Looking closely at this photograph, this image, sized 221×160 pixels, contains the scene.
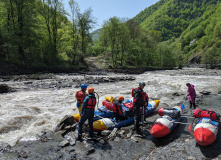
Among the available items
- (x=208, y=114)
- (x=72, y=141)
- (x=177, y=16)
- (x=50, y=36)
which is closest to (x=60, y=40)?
(x=50, y=36)

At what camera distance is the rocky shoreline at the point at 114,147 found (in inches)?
159

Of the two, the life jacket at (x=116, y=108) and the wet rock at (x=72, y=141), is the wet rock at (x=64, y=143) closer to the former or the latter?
the wet rock at (x=72, y=141)

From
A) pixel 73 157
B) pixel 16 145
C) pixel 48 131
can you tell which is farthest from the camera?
pixel 48 131

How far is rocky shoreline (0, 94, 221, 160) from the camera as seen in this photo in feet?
13.2

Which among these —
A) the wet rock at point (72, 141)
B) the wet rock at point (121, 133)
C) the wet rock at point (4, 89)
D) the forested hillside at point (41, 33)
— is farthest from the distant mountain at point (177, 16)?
the wet rock at point (72, 141)

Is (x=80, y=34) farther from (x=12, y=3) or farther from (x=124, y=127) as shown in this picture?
(x=124, y=127)

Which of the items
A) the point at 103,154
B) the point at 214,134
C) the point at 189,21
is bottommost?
the point at 103,154

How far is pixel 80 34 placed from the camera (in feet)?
105

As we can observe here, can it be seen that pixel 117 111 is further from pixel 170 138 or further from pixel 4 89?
pixel 4 89

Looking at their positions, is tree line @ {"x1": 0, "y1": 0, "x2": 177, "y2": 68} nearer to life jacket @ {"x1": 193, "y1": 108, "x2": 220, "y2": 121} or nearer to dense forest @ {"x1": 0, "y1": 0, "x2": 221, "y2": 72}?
dense forest @ {"x1": 0, "y1": 0, "x2": 221, "y2": 72}

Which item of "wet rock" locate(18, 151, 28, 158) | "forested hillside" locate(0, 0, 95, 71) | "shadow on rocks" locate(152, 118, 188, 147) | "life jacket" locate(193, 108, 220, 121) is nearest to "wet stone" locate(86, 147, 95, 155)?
"wet rock" locate(18, 151, 28, 158)

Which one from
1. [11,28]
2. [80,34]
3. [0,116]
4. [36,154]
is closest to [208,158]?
[36,154]

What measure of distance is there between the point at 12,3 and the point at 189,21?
182 metres

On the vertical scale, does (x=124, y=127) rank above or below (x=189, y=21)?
below
